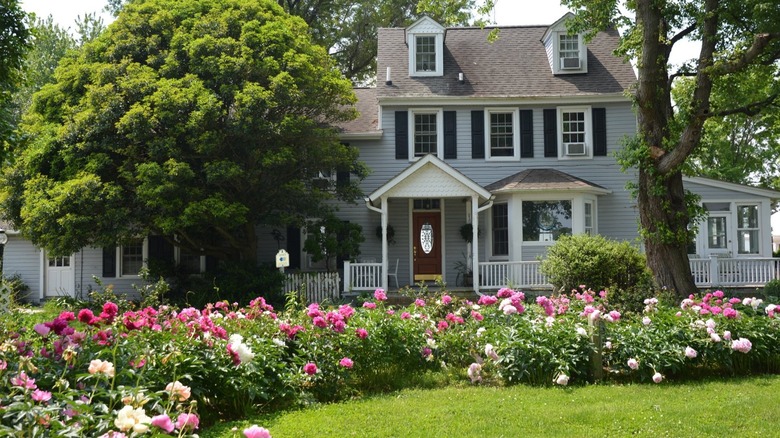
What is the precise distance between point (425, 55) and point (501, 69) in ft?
7.60

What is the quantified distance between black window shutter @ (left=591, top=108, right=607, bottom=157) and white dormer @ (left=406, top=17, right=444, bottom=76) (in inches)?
181

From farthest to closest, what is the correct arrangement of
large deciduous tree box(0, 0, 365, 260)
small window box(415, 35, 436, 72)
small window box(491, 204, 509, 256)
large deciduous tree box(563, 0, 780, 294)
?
small window box(415, 35, 436, 72)
small window box(491, 204, 509, 256)
large deciduous tree box(0, 0, 365, 260)
large deciduous tree box(563, 0, 780, 294)

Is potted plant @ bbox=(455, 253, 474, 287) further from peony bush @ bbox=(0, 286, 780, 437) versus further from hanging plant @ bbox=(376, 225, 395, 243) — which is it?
peony bush @ bbox=(0, 286, 780, 437)

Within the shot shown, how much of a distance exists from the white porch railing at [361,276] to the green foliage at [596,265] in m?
5.24

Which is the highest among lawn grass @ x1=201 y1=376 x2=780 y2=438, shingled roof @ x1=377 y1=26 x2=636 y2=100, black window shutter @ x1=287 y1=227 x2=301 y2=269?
shingled roof @ x1=377 y1=26 x2=636 y2=100

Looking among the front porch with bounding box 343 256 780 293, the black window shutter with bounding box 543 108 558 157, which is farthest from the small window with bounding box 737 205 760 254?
the black window shutter with bounding box 543 108 558 157

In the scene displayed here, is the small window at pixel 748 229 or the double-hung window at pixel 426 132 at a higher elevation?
the double-hung window at pixel 426 132

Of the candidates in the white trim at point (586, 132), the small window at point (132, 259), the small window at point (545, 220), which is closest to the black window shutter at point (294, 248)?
the small window at point (132, 259)

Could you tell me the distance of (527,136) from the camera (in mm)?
19984

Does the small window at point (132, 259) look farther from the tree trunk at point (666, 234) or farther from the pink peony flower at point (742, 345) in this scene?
the pink peony flower at point (742, 345)

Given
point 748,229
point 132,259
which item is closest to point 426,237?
point 132,259

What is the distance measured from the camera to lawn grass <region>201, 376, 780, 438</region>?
19.4 feet

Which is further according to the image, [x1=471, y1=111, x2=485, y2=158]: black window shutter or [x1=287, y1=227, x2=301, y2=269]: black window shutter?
[x1=471, y1=111, x2=485, y2=158]: black window shutter

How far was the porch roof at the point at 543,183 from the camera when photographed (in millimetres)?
18156
